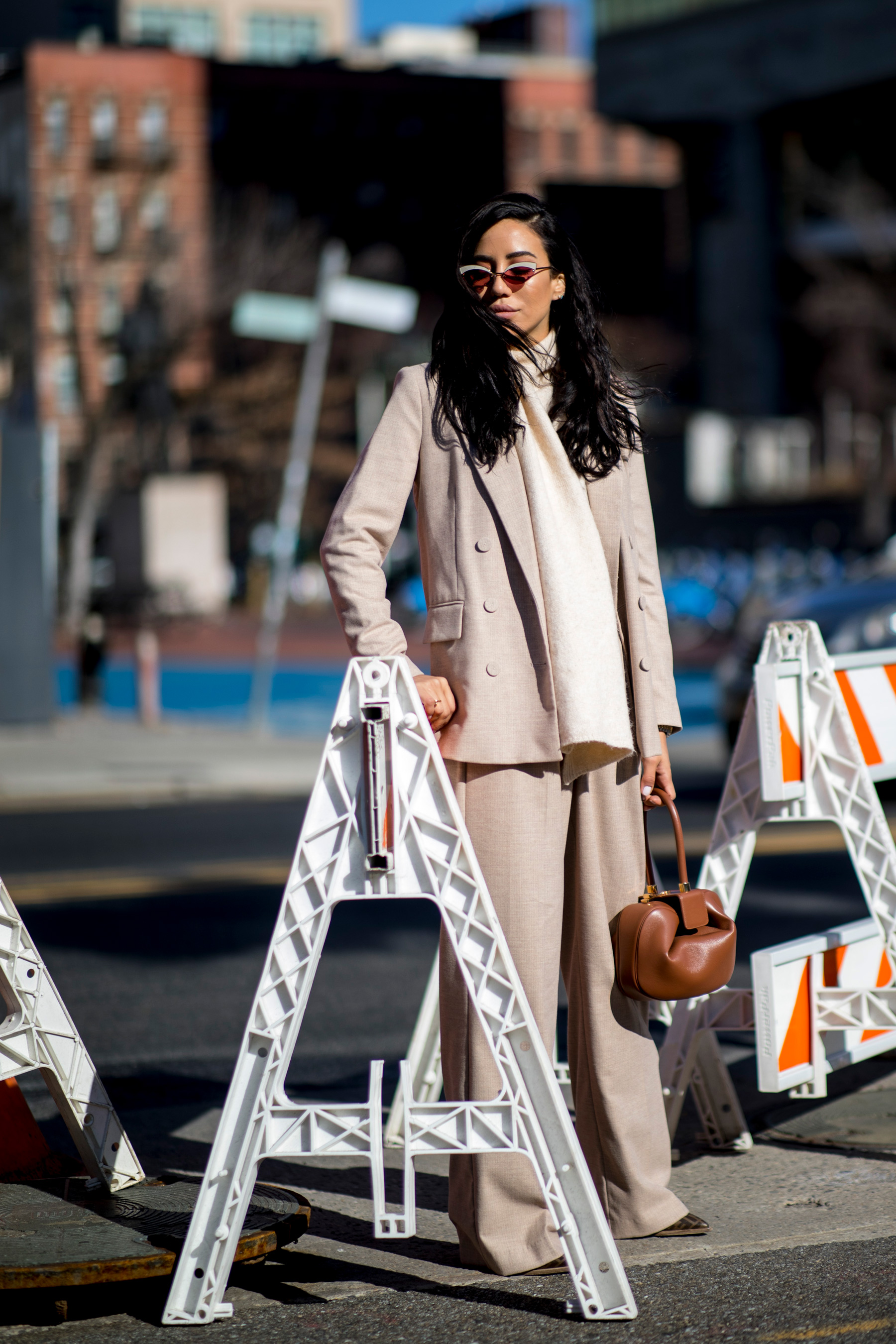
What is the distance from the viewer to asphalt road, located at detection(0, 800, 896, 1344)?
10.6 ft

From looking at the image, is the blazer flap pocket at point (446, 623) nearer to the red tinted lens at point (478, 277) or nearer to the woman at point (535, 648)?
the woman at point (535, 648)

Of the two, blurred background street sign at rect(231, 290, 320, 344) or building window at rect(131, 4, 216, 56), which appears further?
building window at rect(131, 4, 216, 56)

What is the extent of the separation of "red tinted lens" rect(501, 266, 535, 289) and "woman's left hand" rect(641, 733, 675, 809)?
3.17ft

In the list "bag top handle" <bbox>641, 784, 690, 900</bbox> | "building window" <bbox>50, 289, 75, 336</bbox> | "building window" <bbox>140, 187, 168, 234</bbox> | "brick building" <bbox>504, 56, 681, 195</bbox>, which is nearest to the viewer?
"bag top handle" <bbox>641, 784, 690, 900</bbox>

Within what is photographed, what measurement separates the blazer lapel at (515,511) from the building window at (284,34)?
90989 millimetres

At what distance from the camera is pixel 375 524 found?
3.48 metres

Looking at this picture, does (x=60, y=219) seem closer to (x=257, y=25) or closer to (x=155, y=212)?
(x=155, y=212)

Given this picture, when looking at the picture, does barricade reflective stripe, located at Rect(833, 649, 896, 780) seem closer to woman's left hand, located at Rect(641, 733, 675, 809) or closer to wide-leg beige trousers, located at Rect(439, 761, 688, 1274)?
woman's left hand, located at Rect(641, 733, 675, 809)

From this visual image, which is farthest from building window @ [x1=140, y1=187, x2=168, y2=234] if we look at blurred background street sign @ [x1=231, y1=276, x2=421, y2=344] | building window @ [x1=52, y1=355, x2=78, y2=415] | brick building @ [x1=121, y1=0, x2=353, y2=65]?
brick building @ [x1=121, y1=0, x2=353, y2=65]

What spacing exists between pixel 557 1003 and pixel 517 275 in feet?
4.81

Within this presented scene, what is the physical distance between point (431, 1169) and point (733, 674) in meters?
9.51

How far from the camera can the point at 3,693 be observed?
678 inches

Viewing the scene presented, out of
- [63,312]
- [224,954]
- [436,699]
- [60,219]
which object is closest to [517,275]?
[436,699]

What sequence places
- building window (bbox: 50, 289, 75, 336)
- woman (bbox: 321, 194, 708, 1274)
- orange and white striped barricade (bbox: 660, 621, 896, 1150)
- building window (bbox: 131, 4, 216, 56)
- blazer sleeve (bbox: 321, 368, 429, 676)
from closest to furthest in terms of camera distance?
blazer sleeve (bbox: 321, 368, 429, 676), woman (bbox: 321, 194, 708, 1274), orange and white striped barricade (bbox: 660, 621, 896, 1150), building window (bbox: 50, 289, 75, 336), building window (bbox: 131, 4, 216, 56)
